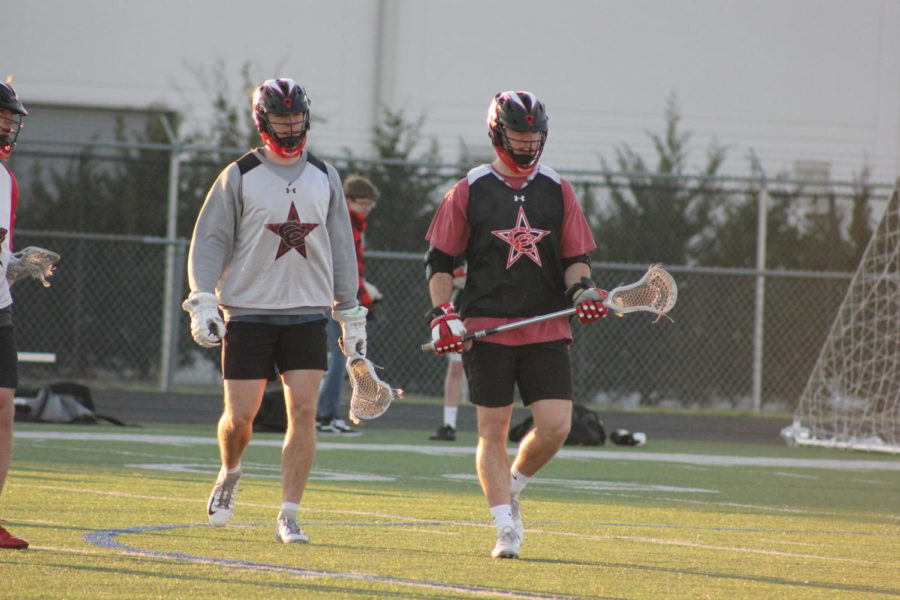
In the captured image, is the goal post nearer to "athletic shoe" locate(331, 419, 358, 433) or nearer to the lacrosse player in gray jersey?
"athletic shoe" locate(331, 419, 358, 433)

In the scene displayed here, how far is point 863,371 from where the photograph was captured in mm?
16891

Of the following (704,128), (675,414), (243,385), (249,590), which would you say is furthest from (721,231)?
(249,590)

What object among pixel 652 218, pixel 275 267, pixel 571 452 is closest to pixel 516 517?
pixel 275 267

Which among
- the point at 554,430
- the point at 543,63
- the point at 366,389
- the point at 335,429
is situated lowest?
the point at 335,429

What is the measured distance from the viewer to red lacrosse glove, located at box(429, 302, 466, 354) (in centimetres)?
655

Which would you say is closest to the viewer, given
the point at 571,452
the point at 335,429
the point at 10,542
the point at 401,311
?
the point at 10,542

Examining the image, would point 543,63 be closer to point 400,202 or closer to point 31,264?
point 400,202

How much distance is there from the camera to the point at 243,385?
6867 mm

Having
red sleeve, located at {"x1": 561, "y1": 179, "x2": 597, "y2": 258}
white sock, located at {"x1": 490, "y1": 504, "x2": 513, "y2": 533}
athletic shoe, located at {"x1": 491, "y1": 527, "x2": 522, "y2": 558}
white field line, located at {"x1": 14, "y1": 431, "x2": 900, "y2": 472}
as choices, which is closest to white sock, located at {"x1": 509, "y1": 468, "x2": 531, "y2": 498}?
white sock, located at {"x1": 490, "y1": 504, "x2": 513, "y2": 533}

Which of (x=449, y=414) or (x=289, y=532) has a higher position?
(x=289, y=532)

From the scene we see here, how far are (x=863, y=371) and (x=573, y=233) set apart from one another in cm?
1092

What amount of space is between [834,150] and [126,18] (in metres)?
12.3

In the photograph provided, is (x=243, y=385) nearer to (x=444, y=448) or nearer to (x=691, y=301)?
(x=444, y=448)

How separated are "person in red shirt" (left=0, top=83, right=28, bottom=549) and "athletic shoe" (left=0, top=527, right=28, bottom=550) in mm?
292
